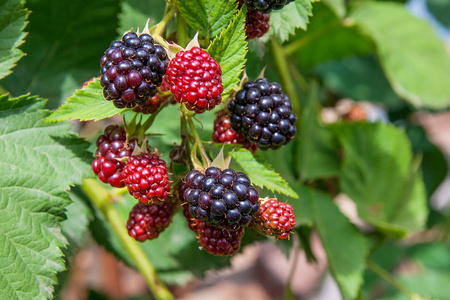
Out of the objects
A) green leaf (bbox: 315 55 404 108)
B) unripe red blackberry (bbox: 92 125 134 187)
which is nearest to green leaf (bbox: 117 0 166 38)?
unripe red blackberry (bbox: 92 125 134 187)

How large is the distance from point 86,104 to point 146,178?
0.20 m

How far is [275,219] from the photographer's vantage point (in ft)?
2.94

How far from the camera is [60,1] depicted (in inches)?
58.9

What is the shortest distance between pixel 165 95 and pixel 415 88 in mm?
1355

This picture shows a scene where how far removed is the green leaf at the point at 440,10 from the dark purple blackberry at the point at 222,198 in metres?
2.26

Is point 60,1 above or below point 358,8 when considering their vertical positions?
above

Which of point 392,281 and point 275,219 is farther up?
point 275,219

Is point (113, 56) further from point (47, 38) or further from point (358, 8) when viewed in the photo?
point (358, 8)

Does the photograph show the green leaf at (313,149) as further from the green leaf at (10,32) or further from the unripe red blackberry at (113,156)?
the green leaf at (10,32)

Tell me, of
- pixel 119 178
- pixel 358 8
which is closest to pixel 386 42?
pixel 358 8

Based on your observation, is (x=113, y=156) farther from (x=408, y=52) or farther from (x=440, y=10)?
(x=440, y=10)

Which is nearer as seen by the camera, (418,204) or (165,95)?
(165,95)

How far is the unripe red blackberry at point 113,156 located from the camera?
3.12 feet

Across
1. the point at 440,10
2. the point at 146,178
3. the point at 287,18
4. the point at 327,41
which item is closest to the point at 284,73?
the point at 327,41
